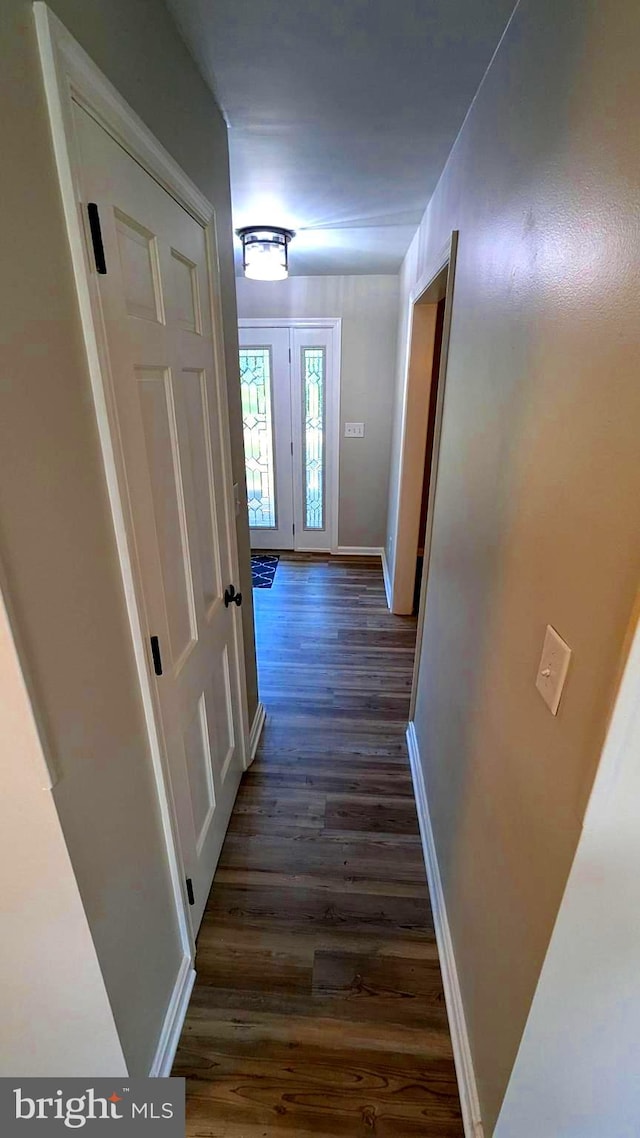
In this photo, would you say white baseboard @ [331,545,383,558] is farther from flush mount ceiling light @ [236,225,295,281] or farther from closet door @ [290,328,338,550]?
flush mount ceiling light @ [236,225,295,281]

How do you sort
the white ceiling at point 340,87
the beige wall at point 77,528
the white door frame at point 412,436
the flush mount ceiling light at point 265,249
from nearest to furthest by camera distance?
the beige wall at point 77,528 < the white ceiling at point 340,87 < the flush mount ceiling light at point 265,249 < the white door frame at point 412,436

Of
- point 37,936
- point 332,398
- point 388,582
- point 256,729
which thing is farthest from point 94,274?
point 332,398

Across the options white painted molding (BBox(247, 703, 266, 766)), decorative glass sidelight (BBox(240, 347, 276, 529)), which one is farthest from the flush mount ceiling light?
white painted molding (BBox(247, 703, 266, 766))

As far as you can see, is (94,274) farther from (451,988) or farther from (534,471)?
(451,988)

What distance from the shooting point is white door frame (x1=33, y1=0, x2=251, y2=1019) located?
2.24ft

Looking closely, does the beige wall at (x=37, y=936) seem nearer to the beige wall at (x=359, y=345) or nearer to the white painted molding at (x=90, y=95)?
the white painted molding at (x=90, y=95)

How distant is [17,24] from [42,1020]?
163 cm

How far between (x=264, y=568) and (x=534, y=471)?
356cm

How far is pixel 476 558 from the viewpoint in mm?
1267

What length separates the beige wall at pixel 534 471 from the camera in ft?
2.06

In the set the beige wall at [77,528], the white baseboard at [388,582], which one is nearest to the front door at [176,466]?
the beige wall at [77,528]

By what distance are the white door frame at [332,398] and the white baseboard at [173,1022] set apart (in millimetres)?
3607

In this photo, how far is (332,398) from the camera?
4172 millimetres

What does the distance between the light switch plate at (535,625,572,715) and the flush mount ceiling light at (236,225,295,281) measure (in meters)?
2.64
